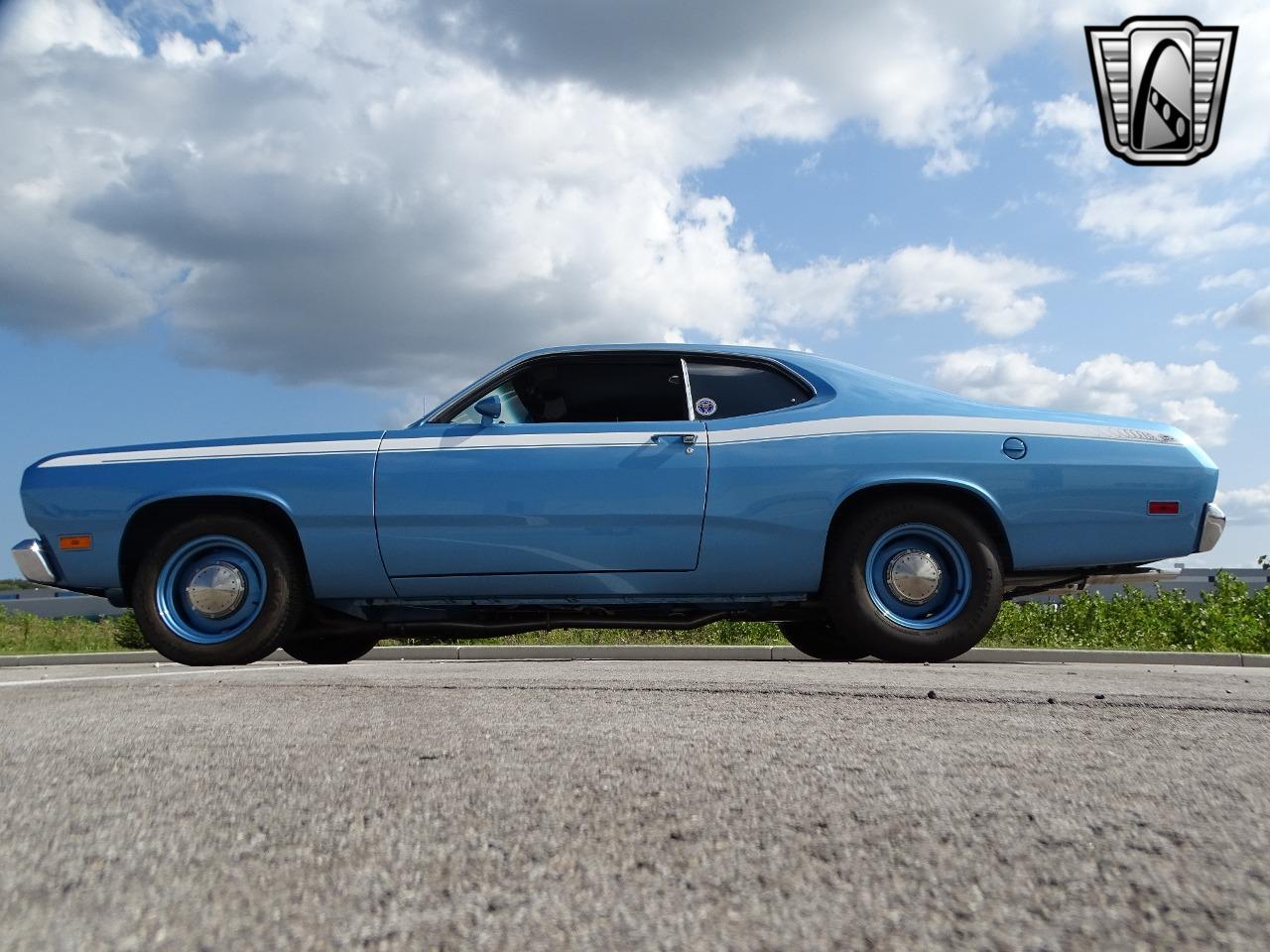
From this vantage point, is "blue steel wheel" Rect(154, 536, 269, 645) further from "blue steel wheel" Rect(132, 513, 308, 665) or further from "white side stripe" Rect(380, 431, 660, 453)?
"white side stripe" Rect(380, 431, 660, 453)

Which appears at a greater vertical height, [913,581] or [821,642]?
[913,581]

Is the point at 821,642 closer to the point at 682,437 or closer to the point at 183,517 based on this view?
the point at 682,437

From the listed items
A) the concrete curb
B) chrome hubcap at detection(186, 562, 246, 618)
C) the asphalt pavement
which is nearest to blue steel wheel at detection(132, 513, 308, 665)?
chrome hubcap at detection(186, 562, 246, 618)

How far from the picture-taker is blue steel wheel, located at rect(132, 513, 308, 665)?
4902 mm

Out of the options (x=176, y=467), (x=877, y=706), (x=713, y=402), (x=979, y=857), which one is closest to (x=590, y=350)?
(x=713, y=402)

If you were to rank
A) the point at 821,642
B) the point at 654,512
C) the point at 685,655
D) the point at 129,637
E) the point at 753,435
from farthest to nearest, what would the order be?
the point at 129,637, the point at 685,655, the point at 821,642, the point at 753,435, the point at 654,512

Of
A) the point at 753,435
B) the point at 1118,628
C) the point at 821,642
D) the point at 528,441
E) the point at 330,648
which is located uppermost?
the point at 753,435

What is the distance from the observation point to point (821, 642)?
618 centimetres

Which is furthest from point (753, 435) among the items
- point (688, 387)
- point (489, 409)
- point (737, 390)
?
point (489, 409)

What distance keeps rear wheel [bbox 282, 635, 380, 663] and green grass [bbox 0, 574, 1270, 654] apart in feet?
14.5

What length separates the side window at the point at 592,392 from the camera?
5027 millimetres

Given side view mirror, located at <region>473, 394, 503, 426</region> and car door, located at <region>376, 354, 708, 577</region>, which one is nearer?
car door, located at <region>376, 354, 708, 577</region>

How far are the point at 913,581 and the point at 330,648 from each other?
11.6 feet

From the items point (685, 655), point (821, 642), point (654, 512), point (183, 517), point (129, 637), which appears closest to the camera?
point (654, 512)
